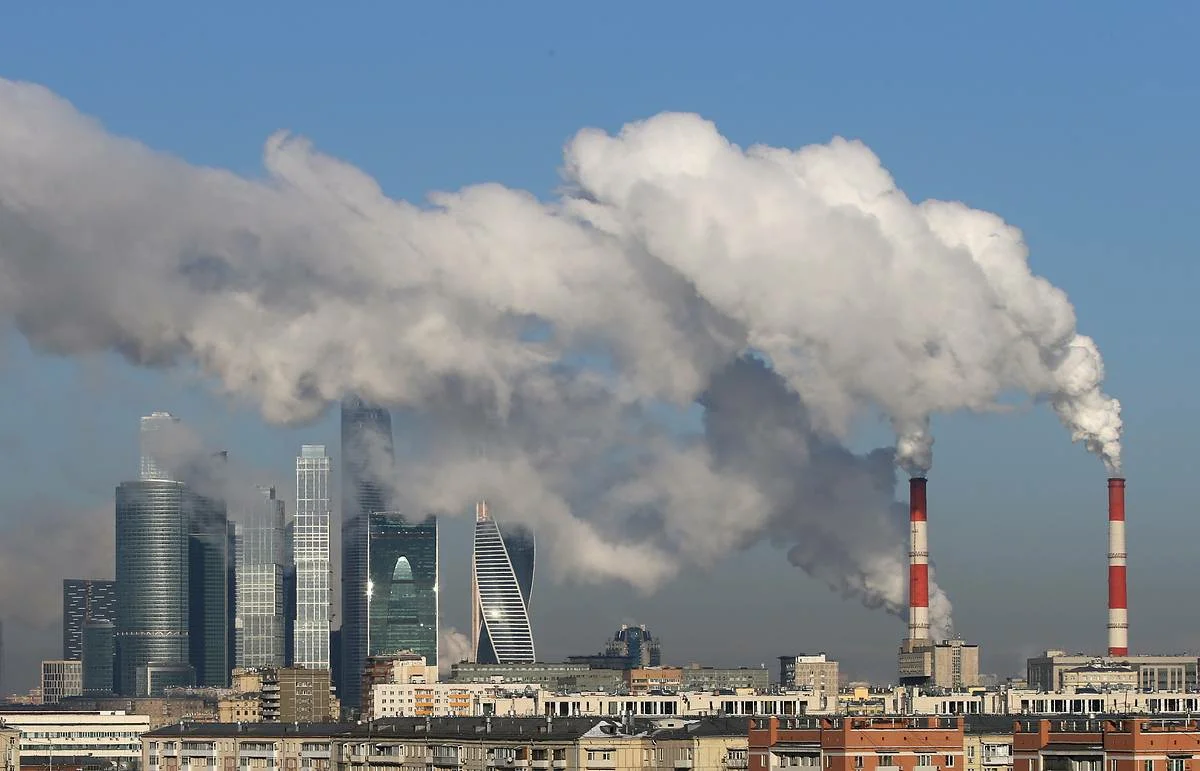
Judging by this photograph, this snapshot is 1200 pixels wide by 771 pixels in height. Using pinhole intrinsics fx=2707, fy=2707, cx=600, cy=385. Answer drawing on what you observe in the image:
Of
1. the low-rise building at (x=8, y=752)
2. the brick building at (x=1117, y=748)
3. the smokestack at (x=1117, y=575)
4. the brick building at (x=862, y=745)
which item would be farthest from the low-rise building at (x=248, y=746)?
the smokestack at (x=1117, y=575)

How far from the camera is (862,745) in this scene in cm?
7888

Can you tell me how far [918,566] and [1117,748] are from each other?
105 m

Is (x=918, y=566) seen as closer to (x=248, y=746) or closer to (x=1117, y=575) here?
(x=1117, y=575)

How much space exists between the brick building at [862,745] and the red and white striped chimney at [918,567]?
288ft

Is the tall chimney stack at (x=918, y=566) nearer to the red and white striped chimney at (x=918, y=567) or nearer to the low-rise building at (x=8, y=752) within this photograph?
the red and white striped chimney at (x=918, y=567)

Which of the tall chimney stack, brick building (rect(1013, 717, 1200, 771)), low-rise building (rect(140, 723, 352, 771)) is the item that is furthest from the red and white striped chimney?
brick building (rect(1013, 717, 1200, 771))

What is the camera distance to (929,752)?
80.2m

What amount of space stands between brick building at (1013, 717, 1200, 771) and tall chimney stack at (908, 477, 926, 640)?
9358 centimetres

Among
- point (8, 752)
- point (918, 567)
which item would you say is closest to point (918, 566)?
point (918, 567)

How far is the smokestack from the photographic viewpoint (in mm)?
168250

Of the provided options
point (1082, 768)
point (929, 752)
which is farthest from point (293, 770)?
point (1082, 768)

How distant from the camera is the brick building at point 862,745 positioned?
7888 cm

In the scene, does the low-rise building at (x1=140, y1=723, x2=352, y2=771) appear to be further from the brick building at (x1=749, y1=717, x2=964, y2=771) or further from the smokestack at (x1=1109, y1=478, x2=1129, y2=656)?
the smokestack at (x1=1109, y1=478, x2=1129, y2=656)

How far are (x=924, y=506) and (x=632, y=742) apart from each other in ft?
268
